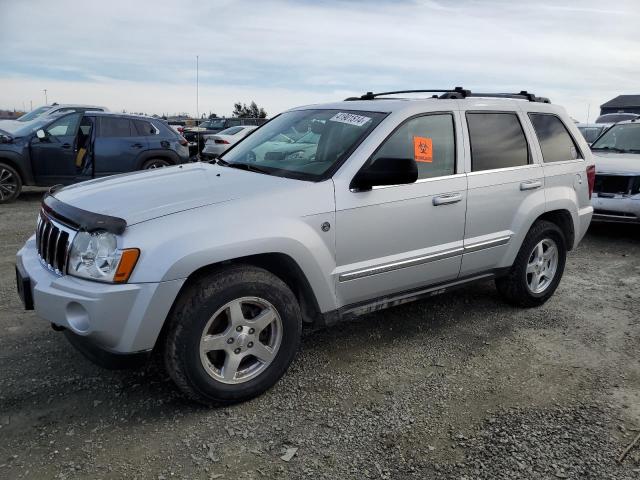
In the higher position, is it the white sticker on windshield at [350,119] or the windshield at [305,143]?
the white sticker on windshield at [350,119]

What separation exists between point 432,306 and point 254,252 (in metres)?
2.28

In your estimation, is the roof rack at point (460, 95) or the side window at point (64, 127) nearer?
the roof rack at point (460, 95)

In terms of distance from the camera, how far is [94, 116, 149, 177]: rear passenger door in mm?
9945

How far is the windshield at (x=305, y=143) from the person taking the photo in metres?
3.50

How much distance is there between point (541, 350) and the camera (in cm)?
393

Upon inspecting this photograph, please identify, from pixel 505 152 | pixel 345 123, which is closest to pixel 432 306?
pixel 505 152

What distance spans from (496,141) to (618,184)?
13.2ft

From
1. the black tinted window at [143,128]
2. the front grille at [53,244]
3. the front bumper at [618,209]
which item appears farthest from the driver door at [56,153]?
the front bumper at [618,209]

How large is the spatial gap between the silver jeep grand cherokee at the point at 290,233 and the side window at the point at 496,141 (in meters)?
0.01

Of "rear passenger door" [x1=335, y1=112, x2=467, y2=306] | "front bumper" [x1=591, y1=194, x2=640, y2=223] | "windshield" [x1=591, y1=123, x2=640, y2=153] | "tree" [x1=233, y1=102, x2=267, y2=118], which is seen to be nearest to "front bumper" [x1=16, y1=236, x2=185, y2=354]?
"rear passenger door" [x1=335, y1=112, x2=467, y2=306]

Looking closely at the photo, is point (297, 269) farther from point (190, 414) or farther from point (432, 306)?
point (432, 306)

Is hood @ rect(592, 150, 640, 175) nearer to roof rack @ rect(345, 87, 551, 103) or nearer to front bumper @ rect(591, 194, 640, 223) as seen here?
front bumper @ rect(591, 194, 640, 223)

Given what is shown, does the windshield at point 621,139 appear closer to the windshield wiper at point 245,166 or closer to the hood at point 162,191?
the windshield wiper at point 245,166

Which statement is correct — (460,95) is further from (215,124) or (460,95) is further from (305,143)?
(215,124)
